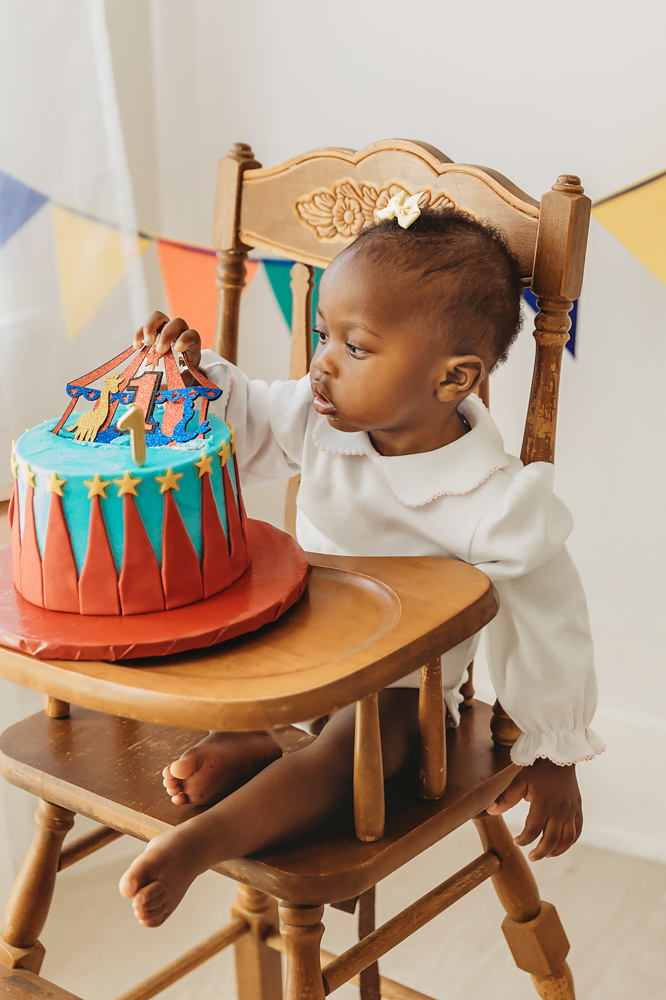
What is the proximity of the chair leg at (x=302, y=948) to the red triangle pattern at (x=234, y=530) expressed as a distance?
0.28m

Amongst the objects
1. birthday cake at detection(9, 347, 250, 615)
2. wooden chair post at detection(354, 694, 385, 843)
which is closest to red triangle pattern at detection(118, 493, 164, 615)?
birthday cake at detection(9, 347, 250, 615)

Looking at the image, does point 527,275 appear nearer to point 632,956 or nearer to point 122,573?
point 122,573

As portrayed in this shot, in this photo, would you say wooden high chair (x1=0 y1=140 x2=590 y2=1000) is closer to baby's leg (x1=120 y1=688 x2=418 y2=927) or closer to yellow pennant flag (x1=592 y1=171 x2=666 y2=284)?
baby's leg (x1=120 y1=688 x2=418 y2=927)

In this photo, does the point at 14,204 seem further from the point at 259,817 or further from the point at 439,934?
the point at 439,934

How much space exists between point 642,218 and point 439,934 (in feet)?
3.28

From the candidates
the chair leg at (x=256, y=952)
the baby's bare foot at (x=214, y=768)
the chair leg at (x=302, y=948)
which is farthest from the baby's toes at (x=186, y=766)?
the chair leg at (x=256, y=952)

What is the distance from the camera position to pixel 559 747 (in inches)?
35.1

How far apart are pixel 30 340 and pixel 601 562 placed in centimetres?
82

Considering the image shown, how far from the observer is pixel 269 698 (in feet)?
1.94

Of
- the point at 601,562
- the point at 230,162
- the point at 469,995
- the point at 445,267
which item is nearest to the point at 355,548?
the point at 445,267

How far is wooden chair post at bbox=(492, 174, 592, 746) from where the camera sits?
854 mm

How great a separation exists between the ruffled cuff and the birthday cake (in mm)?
342

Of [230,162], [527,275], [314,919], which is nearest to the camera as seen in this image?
[314,919]

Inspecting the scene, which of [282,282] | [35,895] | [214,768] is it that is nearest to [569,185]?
[214,768]
